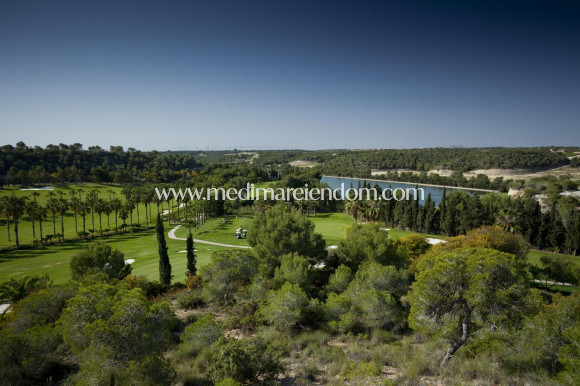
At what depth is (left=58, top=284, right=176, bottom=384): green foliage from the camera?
9.84 metres

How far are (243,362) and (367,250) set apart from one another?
641 inches

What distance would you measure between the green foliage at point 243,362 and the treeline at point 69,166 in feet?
348

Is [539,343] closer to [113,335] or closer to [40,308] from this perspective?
[113,335]

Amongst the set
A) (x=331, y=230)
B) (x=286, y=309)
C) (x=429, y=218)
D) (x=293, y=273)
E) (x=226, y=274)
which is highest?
(x=226, y=274)

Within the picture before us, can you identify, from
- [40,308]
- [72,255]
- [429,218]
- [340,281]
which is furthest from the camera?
[429,218]

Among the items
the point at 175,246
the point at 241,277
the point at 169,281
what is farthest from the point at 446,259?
the point at 175,246

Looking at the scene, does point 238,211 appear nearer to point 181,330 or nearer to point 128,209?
point 128,209

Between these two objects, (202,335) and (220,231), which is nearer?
(202,335)

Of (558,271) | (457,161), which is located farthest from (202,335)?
(457,161)

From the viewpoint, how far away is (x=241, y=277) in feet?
74.0

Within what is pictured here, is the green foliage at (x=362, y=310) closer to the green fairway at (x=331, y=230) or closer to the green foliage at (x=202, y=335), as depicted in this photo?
the green foliage at (x=202, y=335)

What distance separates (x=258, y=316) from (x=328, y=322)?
426cm

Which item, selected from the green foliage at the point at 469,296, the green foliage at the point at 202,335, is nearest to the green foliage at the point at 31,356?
the green foliage at the point at 202,335

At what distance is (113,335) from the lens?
1034 cm
